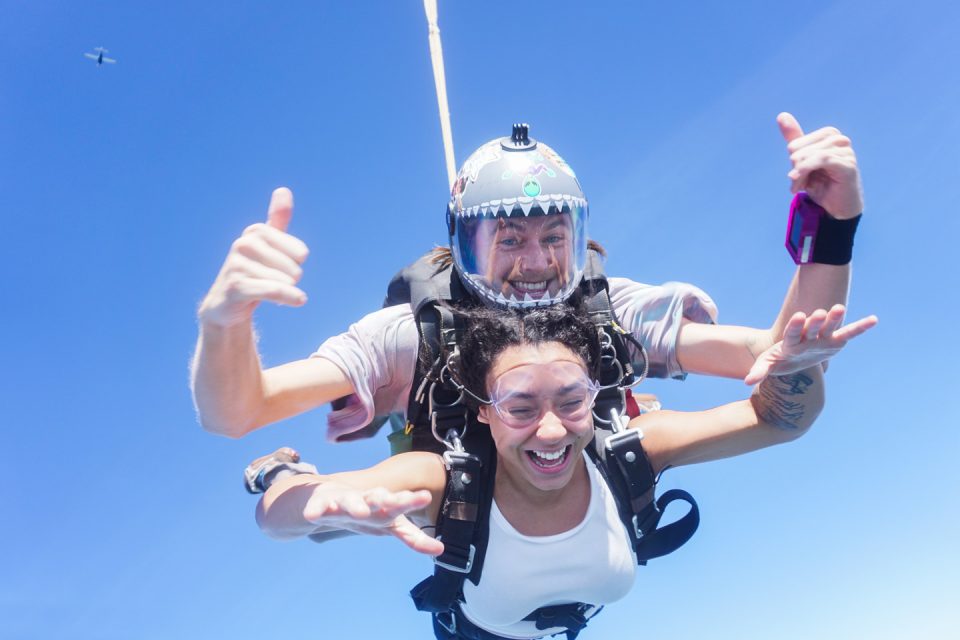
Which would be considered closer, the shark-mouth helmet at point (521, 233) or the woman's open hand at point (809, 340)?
the woman's open hand at point (809, 340)

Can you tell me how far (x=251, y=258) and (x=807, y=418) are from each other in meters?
2.37

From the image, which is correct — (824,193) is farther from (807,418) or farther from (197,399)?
(197,399)

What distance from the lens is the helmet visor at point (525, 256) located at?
12.0 feet

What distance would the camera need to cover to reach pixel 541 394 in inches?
138

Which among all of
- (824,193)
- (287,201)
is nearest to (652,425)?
(824,193)

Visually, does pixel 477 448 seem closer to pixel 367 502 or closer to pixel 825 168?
pixel 367 502

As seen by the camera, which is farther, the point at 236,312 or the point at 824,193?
the point at 824,193

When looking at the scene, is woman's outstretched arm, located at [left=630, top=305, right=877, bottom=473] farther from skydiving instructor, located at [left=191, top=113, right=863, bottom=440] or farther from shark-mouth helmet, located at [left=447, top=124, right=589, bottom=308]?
shark-mouth helmet, located at [left=447, top=124, right=589, bottom=308]

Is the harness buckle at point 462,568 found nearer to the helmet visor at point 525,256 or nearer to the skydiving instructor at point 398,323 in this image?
the skydiving instructor at point 398,323

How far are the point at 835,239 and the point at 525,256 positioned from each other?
48.9 inches

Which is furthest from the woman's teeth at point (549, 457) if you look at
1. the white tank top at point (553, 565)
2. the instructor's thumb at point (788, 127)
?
the instructor's thumb at point (788, 127)

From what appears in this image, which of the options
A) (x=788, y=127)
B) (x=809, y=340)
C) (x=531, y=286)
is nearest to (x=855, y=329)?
(x=809, y=340)

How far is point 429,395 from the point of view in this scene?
3.67 metres

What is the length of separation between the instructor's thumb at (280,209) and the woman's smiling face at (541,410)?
1.15m
